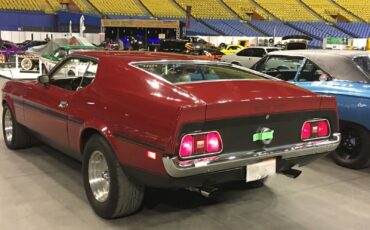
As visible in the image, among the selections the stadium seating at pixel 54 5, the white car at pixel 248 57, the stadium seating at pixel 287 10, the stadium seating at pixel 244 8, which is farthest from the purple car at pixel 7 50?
the stadium seating at pixel 287 10

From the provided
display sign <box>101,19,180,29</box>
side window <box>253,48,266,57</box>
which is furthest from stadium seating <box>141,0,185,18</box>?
side window <box>253,48,266,57</box>

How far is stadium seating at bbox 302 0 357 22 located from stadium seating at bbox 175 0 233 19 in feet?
24.8

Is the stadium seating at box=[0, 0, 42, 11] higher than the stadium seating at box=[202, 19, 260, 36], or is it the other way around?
the stadium seating at box=[0, 0, 42, 11]

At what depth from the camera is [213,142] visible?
10.3ft

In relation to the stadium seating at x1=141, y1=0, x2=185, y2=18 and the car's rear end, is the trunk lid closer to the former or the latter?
the car's rear end

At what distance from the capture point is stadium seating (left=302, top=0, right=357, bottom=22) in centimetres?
3694

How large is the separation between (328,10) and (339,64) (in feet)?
115

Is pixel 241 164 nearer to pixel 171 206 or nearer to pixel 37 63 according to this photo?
pixel 171 206

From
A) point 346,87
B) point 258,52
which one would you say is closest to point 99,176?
point 346,87

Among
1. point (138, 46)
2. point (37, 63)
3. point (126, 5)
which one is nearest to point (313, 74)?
point (37, 63)

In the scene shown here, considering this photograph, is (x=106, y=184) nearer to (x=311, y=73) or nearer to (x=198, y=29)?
(x=311, y=73)

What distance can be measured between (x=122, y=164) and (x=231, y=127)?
89 cm

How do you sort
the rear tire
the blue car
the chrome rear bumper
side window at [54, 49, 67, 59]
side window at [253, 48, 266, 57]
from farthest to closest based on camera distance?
side window at [253, 48, 266, 57]
side window at [54, 49, 67, 59]
the rear tire
the blue car
the chrome rear bumper

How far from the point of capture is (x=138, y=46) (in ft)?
82.9
